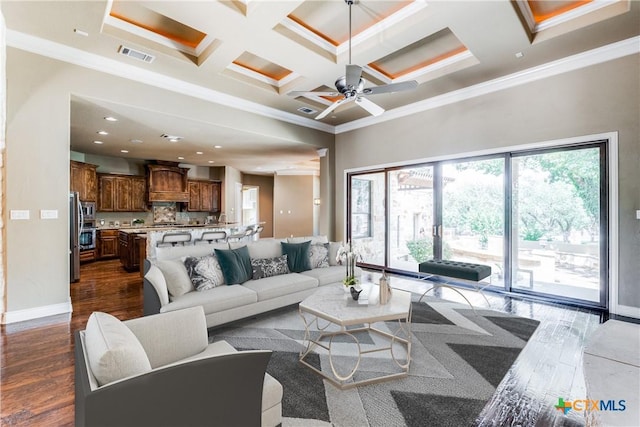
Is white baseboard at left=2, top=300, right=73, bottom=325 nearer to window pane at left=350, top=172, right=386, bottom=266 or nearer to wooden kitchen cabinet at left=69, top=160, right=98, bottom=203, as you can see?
wooden kitchen cabinet at left=69, top=160, right=98, bottom=203

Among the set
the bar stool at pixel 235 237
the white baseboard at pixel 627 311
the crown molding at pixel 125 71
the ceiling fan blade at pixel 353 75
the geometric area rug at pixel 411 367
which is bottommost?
the geometric area rug at pixel 411 367

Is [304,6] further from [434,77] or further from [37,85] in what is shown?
[37,85]

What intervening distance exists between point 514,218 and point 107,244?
940 cm

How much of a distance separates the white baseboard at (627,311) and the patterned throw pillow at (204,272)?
4900 millimetres

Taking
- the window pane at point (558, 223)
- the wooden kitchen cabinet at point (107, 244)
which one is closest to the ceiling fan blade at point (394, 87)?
the window pane at point (558, 223)

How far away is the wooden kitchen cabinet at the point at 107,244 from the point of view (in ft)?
25.6

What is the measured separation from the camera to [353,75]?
10.1 feet

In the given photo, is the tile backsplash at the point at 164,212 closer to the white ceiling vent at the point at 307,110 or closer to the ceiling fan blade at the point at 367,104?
the white ceiling vent at the point at 307,110

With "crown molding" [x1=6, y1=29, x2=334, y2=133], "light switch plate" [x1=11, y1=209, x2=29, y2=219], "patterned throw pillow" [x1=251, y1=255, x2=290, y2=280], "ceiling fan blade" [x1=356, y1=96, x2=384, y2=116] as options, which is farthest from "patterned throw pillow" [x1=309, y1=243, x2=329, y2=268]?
"light switch plate" [x1=11, y1=209, x2=29, y2=219]

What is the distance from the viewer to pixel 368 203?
22.9 ft

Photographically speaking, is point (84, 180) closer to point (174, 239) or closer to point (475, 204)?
point (174, 239)

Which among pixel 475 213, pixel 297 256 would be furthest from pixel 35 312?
pixel 475 213

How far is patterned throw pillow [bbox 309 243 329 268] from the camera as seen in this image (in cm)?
442

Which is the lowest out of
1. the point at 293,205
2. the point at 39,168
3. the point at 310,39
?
the point at 293,205
